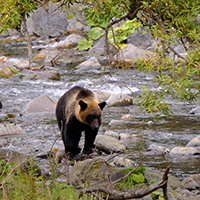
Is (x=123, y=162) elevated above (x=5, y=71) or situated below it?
below

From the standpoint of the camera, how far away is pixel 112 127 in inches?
335

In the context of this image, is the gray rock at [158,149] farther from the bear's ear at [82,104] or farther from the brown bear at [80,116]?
the bear's ear at [82,104]

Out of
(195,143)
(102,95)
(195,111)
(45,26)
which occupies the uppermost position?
(45,26)

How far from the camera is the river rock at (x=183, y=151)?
6195 millimetres

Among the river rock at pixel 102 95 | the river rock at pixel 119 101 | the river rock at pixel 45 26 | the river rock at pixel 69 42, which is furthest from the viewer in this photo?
the river rock at pixel 45 26

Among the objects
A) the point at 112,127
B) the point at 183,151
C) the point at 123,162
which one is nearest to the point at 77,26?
the point at 112,127

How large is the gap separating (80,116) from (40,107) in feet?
16.2

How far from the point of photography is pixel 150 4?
4.61 m

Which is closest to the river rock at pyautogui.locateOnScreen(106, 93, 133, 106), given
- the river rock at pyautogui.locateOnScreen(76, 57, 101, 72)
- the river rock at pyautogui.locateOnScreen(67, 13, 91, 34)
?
the river rock at pyautogui.locateOnScreen(76, 57, 101, 72)

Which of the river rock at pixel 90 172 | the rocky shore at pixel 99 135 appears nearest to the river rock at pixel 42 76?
the rocky shore at pixel 99 135

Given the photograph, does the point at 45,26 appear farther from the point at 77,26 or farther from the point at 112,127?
the point at 112,127

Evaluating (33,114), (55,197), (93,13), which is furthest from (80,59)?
(55,197)

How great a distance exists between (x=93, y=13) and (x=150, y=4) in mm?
813

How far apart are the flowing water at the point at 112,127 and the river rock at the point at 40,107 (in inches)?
15.7
